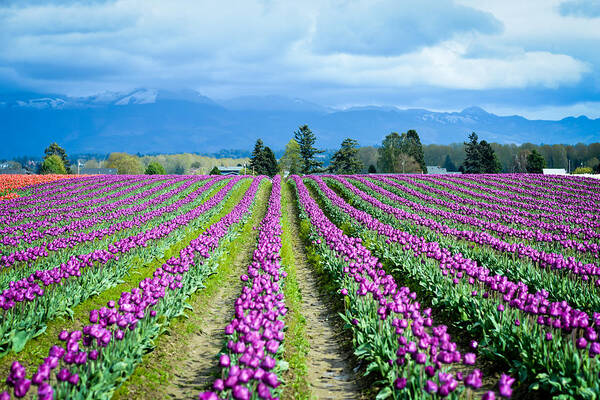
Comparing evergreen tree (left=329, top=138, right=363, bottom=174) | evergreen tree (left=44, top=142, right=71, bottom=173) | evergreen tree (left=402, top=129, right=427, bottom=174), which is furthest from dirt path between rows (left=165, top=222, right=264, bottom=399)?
evergreen tree (left=44, top=142, right=71, bottom=173)

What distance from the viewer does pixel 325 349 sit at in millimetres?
8125

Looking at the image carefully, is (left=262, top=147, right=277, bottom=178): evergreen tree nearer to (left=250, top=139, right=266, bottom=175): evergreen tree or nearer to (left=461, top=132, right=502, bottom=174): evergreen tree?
(left=250, top=139, right=266, bottom=175): evergreen tree

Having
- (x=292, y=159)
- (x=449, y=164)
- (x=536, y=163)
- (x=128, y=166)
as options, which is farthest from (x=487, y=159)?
(x=128, y=166)

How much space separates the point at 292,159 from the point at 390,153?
892 inches

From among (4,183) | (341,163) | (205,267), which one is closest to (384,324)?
(205,267)

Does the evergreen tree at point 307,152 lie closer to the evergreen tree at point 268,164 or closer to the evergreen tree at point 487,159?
the evergreen tree at point 268,164

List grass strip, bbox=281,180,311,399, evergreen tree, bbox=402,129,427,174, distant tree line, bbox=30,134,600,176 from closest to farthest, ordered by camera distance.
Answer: grass strip, bbox=281,180,311,399, distant tree line, bbox=30,134,600,176, evergreen tree, bbox=402,129,427,174

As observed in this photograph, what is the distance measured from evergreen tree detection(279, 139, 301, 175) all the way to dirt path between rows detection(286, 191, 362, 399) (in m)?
83.1

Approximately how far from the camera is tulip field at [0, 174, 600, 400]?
17.6 feet

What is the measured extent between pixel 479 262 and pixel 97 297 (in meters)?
10.3

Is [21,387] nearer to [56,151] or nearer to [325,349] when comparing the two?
[325,349]

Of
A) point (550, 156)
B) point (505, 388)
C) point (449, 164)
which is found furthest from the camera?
point (449, 164)

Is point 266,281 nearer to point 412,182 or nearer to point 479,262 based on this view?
point 479,262

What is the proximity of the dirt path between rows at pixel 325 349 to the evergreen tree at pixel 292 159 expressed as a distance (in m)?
83.1
